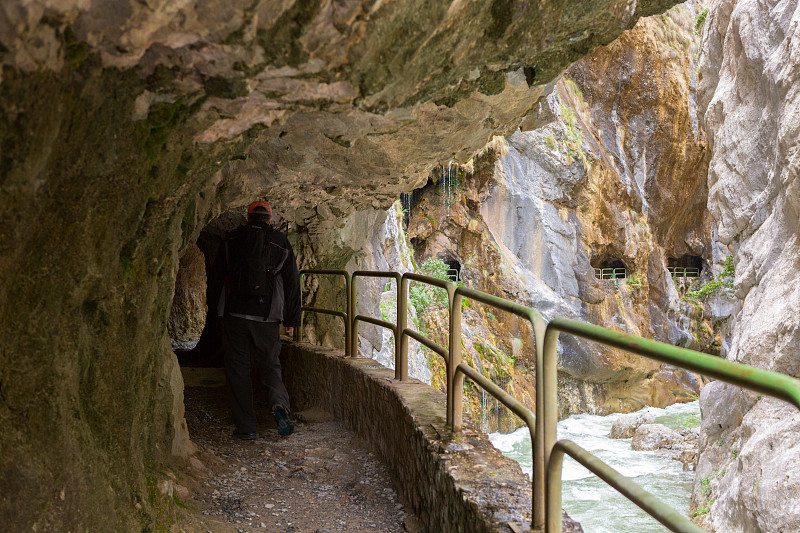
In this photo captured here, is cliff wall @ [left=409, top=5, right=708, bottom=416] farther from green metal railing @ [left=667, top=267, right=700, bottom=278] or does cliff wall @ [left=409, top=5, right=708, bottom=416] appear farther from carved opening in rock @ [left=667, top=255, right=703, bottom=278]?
carved opening in rock @ [left=667, top=255, right=703, bottom=278]

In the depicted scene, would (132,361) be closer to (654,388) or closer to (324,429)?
(324,429)

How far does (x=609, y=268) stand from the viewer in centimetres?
2541

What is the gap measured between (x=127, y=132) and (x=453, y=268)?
62.3 ft

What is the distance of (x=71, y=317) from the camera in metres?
2.15

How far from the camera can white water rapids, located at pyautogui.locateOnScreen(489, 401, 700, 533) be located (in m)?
9.60

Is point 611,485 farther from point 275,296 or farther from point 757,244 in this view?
point 757,244

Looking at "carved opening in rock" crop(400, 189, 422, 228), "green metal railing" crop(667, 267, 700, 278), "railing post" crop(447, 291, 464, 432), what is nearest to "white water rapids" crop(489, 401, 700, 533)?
"railing post" crop(447, 291, 464, 432)

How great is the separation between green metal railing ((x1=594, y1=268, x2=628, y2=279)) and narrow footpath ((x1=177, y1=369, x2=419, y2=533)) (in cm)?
2096

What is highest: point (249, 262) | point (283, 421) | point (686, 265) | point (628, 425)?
point (686, 265)

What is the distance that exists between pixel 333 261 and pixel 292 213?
3.56 feet

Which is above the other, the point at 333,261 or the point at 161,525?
the point at 333,261

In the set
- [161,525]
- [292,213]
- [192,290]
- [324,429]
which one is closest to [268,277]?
[324,429]

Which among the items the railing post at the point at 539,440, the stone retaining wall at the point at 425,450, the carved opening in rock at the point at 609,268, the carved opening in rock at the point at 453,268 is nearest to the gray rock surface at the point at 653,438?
the carved opening in rock at the point at 453,268

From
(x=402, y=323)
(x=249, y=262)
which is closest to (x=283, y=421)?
(x=249, y=262)
